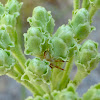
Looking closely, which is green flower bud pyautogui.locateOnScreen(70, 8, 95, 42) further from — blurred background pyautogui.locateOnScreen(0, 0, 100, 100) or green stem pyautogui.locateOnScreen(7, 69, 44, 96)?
blurred background pyautogui.locateOnScreen(0, 0, 100, 100)

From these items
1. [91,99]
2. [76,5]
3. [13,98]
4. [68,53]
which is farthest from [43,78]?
[13,98]

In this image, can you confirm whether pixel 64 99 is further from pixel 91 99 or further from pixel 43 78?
pixel 43 78

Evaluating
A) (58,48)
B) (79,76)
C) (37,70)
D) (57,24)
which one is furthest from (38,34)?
(57,24)

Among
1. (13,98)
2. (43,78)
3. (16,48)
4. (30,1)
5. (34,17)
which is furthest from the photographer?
(30,1)

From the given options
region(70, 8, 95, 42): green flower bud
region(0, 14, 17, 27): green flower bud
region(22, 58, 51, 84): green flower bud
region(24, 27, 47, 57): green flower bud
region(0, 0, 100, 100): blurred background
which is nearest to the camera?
region(22, 58, 51, 84): green flower bud

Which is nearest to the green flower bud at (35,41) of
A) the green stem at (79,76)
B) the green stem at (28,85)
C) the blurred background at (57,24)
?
the green stem at (28,85)

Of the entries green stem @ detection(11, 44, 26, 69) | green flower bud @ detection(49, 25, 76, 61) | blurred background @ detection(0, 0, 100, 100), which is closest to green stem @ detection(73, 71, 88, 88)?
green flower bud @ detection(49, 25, 76, 61)
